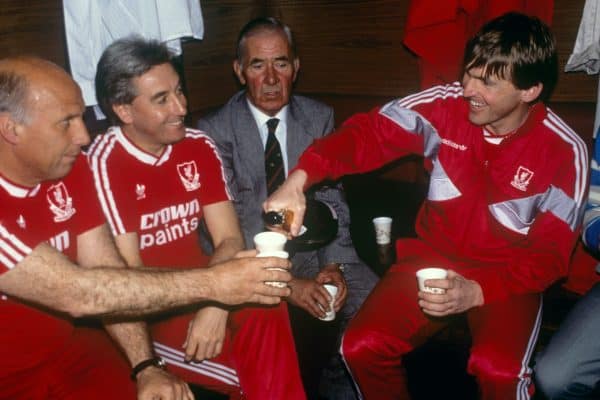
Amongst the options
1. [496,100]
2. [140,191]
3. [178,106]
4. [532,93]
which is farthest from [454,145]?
[140,191]

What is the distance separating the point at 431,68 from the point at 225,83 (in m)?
1.40

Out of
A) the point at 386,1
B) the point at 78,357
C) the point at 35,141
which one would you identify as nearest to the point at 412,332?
the point at 78,357

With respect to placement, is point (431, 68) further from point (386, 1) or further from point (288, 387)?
point (288, 387)

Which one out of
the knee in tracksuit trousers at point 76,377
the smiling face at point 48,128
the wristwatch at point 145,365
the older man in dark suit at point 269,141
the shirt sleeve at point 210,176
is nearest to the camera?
the smiling face at point 48,128

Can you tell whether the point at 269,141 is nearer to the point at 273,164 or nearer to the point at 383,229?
the point at 273,164

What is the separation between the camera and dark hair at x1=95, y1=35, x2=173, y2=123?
7.50 ft

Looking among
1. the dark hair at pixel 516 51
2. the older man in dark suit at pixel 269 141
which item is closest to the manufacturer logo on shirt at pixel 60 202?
the older man in dark suit at pixel 269 141

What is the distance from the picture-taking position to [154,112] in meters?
2.31

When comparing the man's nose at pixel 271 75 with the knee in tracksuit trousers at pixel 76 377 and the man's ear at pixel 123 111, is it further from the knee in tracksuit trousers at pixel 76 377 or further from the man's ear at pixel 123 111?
the knee in tracksuit trousers at pixel 76 377

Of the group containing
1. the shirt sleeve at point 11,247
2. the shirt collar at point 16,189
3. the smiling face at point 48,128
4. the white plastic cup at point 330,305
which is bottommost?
the white plastic cup at point 330,305

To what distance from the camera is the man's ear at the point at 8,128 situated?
1722mm

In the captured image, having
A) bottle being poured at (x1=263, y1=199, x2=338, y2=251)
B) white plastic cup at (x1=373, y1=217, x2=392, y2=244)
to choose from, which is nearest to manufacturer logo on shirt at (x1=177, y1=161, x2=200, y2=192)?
bottle being poured at (x1=263, y1=199, x2=338, y2=251)

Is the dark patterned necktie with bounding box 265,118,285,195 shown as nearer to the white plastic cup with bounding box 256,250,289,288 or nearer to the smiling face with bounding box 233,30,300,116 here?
the smiling face with bounding box 233,30,300,116

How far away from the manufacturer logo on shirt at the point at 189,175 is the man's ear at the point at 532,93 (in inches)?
54.0
